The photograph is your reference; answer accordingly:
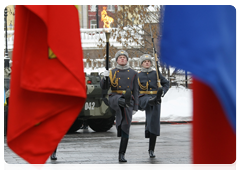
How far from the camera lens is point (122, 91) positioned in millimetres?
7660

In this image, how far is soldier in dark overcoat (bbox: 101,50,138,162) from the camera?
7.46m

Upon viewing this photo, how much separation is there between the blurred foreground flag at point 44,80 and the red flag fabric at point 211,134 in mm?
710

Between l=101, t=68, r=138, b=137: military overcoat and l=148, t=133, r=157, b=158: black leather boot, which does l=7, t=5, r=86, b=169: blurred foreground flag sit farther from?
l=148, t=133, r=157, b=158: black leather boot

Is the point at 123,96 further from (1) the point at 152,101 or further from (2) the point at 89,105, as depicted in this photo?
(2) the point at 89,105

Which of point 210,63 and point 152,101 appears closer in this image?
point 210,63

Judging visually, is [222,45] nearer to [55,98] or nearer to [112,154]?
[55,98]

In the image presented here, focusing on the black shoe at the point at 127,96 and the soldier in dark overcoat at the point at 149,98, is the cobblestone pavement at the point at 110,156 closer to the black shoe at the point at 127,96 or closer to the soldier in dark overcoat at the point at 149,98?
the soldier in dark overcoat at the point at 149,98

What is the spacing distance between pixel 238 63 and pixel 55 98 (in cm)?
113

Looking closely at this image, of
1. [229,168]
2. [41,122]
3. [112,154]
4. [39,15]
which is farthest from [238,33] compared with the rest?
[112,154]

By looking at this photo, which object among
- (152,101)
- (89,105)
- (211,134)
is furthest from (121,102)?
(89,105)

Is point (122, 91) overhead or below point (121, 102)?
overhead

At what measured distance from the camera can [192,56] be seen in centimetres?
166

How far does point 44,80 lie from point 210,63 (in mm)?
1050
